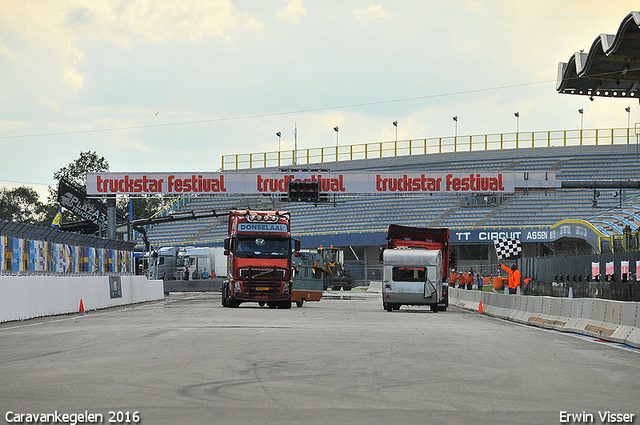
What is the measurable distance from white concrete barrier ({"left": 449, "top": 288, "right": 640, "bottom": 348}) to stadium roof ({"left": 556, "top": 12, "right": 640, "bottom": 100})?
7.03 meters

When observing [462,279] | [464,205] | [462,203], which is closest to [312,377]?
[462,279]

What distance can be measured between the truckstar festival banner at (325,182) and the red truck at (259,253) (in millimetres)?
18721

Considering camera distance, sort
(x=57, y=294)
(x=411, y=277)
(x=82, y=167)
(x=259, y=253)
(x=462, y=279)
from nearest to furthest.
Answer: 1. (x=57, y=294)
2. (x=259, y=253)
3. (x=411, y=277)
4. (x=462, y=279)
5. (x=82, y=167)

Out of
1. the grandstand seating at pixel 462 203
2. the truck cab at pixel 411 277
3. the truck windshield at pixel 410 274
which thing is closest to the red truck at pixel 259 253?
the truck cab at pixel 411 277

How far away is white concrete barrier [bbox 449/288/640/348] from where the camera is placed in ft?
57.0

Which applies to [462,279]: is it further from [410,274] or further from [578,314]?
[578,314]

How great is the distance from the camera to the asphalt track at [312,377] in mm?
8070

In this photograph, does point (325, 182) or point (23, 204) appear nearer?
point (325, 182)

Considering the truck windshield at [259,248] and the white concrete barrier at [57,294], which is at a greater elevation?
the truck windshield at [259,248]

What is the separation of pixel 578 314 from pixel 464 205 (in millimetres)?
50133

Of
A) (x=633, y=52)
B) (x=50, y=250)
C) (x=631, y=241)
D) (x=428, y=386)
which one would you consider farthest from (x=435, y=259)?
(x=428, y=386)

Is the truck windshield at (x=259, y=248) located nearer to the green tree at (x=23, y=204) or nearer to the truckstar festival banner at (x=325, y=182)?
the truckstar festival banner at (x=325, y=182)

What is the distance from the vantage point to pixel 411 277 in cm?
3291

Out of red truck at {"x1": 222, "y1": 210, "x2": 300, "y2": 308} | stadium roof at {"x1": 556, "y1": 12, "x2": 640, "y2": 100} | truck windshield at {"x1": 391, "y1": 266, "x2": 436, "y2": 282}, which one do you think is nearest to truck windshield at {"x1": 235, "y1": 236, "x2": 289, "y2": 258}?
red truck at {"x1": 222, "y1": 210, "x2": 300, "y2": 308}
